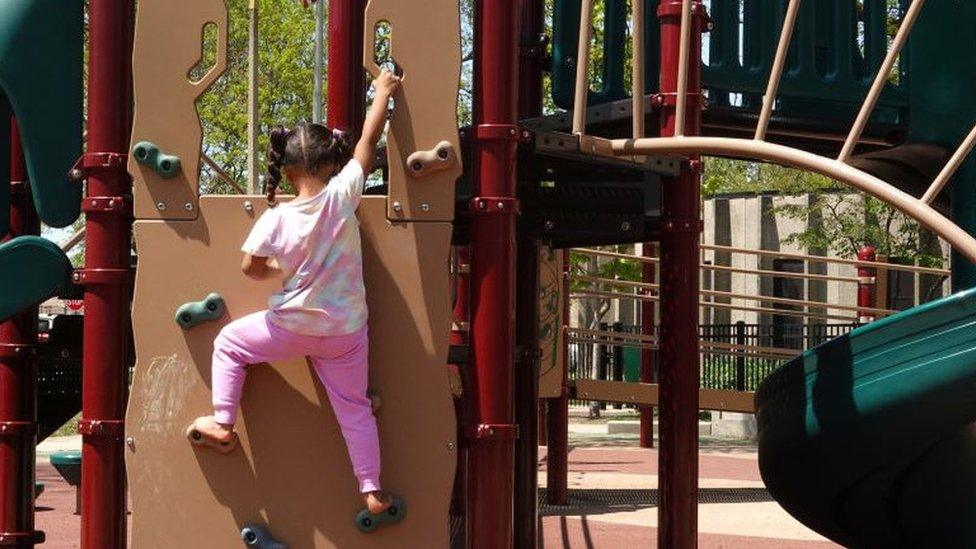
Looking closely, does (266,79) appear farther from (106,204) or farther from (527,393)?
(106,204)

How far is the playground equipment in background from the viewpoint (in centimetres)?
473

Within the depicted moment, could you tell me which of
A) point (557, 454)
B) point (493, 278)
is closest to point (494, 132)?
point (493, 278)

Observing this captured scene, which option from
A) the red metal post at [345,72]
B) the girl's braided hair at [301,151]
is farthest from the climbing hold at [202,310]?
the red metal post at [345,72]

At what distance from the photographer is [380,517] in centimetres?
467

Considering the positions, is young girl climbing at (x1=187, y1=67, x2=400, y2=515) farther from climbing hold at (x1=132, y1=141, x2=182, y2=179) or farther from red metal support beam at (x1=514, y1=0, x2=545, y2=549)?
red metal support beam at (x1=514, y1=0, x2=545, y2=549)

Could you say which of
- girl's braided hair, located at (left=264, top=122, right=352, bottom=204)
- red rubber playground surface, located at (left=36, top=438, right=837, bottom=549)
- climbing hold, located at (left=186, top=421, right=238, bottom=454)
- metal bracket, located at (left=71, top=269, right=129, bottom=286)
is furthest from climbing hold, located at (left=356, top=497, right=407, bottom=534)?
red rubber playground surface, located at (left=36, top=438, right=837, bottom=549)

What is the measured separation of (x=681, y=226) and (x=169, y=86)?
215cm

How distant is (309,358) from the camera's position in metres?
4.71

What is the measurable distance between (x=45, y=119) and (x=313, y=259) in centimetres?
143

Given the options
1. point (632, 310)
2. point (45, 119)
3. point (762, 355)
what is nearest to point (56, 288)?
point (45, 119)

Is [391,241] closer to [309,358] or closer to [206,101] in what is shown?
[309,358]

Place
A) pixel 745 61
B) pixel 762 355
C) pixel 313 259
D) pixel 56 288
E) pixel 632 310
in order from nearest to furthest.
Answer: pixel 313 259 → pixel 56 288 → pixel 745 61 → pixel 762 355 → pixel 632 310

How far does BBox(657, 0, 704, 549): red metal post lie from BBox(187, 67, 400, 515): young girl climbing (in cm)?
160

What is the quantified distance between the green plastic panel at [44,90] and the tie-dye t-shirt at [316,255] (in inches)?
45.0
